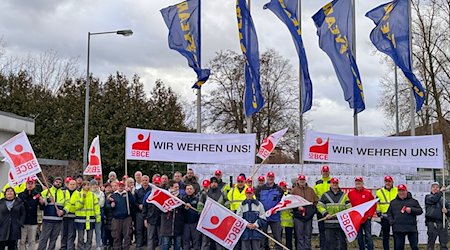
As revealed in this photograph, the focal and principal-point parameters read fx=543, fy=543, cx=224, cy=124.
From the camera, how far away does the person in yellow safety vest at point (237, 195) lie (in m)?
11.8

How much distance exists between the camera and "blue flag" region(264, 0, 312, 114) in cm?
1600

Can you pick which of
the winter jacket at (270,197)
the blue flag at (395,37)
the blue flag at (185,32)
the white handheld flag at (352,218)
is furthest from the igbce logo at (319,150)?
the blue flag at (185,32)

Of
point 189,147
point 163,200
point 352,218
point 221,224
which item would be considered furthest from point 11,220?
point 352,218

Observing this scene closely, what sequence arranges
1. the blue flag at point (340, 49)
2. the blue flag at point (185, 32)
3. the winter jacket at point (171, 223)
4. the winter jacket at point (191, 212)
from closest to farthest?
the winter jacket at point (171, 223) < the winter jacket at point (191, 212) < the blue flag at point (340, 49) < the blue flag at point (185, 32)

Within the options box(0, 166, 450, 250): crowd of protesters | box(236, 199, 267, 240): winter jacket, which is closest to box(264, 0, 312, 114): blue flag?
box(0, 166, 450, 250): crowd of protesters

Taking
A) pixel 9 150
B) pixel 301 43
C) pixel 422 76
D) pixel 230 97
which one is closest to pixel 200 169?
pixel 301 43

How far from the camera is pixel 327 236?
1216 centimetres

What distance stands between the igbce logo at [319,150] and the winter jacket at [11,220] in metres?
6.65

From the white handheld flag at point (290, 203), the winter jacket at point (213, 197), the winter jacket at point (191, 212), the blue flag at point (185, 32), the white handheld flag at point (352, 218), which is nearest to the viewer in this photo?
the white handheld flag at point (352, 218)

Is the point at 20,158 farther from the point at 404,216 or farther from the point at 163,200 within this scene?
the point at 404,216

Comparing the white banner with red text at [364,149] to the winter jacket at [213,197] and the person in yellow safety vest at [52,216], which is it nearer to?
the winter jacket at [213,197]

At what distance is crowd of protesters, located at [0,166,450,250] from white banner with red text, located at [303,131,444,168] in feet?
1.42

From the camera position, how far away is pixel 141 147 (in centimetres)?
1313

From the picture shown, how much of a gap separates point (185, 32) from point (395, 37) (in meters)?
6.14
